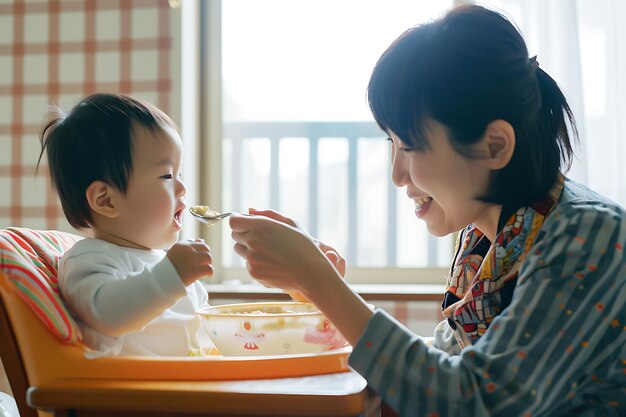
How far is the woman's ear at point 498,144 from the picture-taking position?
0.88 m

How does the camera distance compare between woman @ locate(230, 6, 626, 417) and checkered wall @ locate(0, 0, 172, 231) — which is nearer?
woman @ locate(230, 6, 626, 417)

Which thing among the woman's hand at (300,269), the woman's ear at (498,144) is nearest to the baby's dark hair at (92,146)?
the woman's hand at (300,269)

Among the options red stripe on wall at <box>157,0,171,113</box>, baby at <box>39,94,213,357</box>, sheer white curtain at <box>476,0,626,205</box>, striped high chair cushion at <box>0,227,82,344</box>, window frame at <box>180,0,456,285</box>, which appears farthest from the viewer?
window frame at <box>180,0,456,285</box>

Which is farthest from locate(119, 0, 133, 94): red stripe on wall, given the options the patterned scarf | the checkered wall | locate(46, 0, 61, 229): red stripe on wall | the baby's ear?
the patterned scarf

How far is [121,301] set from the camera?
91 centimetres

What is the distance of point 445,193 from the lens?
95 centimetres

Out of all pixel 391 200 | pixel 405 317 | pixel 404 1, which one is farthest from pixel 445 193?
pixel 404 1

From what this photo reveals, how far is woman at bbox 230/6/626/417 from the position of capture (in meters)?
0.76

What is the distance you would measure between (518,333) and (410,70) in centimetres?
37

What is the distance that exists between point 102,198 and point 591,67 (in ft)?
5.00

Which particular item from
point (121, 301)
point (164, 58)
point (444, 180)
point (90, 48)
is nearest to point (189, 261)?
point (121, 301)

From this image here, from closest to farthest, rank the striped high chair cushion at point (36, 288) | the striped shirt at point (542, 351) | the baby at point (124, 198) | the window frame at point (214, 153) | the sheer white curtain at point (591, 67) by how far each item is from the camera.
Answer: the striped shirt at point (542, 351), the striped high chair cushion at point (36, 288), the baby at point (124, 198), the sheer white curtain at point (591, 67), the window frame at point (214, 153)

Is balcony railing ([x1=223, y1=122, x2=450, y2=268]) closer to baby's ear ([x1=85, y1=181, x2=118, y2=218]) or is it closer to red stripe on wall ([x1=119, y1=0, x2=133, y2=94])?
red stripe on wall ([x1=119, y1=0, x2=133, y2=94])

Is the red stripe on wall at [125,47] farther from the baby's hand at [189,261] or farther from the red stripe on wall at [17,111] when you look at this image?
the baby's hand at [189,261]
